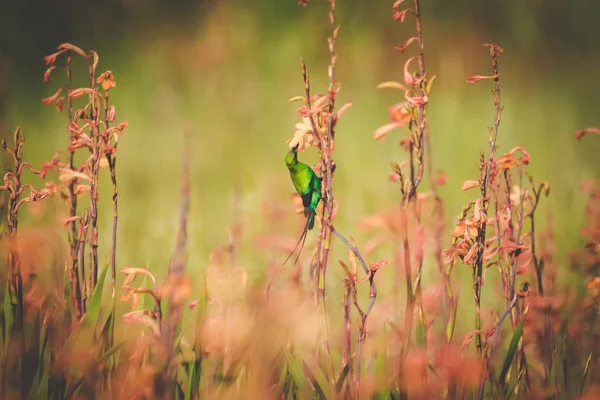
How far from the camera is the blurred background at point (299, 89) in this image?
2.51 m

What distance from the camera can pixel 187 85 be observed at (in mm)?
2996

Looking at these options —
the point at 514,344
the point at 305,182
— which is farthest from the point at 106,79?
the point at 514,344

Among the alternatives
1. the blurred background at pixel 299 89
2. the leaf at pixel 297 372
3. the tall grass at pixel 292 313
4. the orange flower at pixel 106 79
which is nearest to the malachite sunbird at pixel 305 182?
the tall grass at pixel 292 313

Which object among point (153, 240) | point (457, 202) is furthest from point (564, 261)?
point (153, 240)

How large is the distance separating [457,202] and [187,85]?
152cm

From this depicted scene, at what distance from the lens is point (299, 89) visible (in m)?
3.00

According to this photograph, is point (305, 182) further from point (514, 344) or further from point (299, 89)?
point (299, 89)

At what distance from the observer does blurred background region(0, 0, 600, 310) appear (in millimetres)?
2508

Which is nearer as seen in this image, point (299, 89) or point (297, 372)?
point (297, 372)

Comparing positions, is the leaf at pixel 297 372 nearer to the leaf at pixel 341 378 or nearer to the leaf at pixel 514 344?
the leaf at pixel 341 378

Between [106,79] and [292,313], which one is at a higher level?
[106,79]

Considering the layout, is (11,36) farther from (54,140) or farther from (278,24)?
(278,24)

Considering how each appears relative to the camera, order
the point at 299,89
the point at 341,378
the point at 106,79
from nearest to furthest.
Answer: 1. the point at 341,378
2. the point at 106,79
3. the point at 299,89

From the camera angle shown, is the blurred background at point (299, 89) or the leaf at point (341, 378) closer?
the leaf at point (341, 378)
